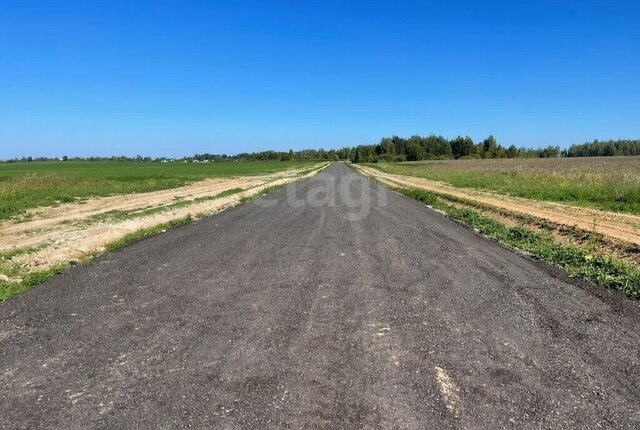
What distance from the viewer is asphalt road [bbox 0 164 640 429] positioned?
3.69 m

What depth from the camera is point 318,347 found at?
4.93m

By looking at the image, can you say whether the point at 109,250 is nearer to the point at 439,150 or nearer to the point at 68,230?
the point at 68,230

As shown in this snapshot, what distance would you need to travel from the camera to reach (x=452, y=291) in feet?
23.3

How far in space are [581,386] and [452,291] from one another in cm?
302

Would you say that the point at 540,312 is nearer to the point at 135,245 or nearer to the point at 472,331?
the point at 472,331

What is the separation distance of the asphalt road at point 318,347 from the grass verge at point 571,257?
58 centimetres

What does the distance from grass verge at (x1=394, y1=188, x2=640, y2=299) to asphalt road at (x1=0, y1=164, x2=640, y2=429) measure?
0.58 metres

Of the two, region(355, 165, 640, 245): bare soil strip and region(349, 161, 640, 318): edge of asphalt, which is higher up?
region(355, 165, 640, 245): bare soil strip

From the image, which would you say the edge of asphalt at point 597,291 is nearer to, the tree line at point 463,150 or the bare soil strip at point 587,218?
the bare soil strip at point 587,218

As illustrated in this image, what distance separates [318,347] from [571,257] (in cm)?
720

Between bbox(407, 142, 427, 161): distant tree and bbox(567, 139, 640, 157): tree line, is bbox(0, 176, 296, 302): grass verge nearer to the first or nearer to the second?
bbox(407, 142, 427, 161): distant tree

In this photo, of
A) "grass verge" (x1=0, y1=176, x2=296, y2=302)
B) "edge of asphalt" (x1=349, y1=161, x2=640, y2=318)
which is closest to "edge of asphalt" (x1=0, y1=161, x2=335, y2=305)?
"grass verge" (x1=0, y1=176, x2=296, y2=302)

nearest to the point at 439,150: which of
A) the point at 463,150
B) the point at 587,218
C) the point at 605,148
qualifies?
the point at 463,150

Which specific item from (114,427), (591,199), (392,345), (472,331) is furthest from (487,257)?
(591,199)
